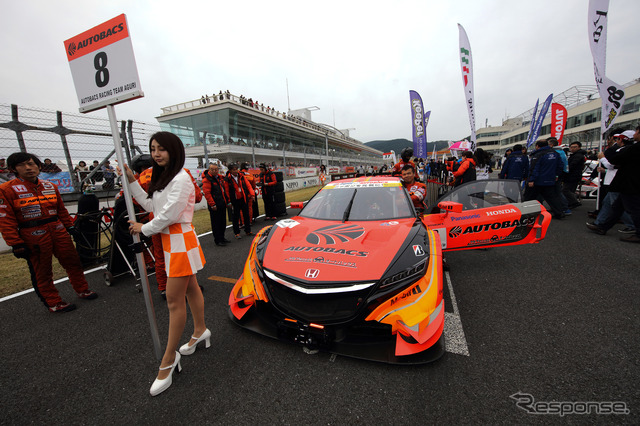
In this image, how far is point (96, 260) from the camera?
4055 mm

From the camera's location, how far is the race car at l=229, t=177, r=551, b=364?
1.70m

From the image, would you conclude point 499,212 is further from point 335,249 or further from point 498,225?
point 335,249

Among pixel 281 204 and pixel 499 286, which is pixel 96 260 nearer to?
pixel 281 204

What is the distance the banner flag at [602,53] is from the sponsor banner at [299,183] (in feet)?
49.1

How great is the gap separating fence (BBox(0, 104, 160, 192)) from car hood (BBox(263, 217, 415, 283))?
15.8 feet

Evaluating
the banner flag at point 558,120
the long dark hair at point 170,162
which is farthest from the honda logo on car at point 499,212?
the banner flag at point 558,120

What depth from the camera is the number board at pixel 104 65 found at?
1808 mm

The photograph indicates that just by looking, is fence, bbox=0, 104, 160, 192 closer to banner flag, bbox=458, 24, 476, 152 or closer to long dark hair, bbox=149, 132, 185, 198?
long dark hair, bbox=149, 132, 185, 198

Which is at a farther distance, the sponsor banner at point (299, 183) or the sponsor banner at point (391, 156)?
the sponsor banner at point (391, 156)

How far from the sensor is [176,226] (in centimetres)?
172

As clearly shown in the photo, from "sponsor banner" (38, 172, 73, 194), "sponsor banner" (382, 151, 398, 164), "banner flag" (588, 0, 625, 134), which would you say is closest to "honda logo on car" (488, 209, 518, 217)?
"banner flag" (588, 0, 625, 134)

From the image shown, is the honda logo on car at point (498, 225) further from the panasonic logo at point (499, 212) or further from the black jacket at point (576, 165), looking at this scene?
the black jacket at point (576, 165)

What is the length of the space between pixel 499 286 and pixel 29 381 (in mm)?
4423

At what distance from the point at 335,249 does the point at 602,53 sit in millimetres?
7827
